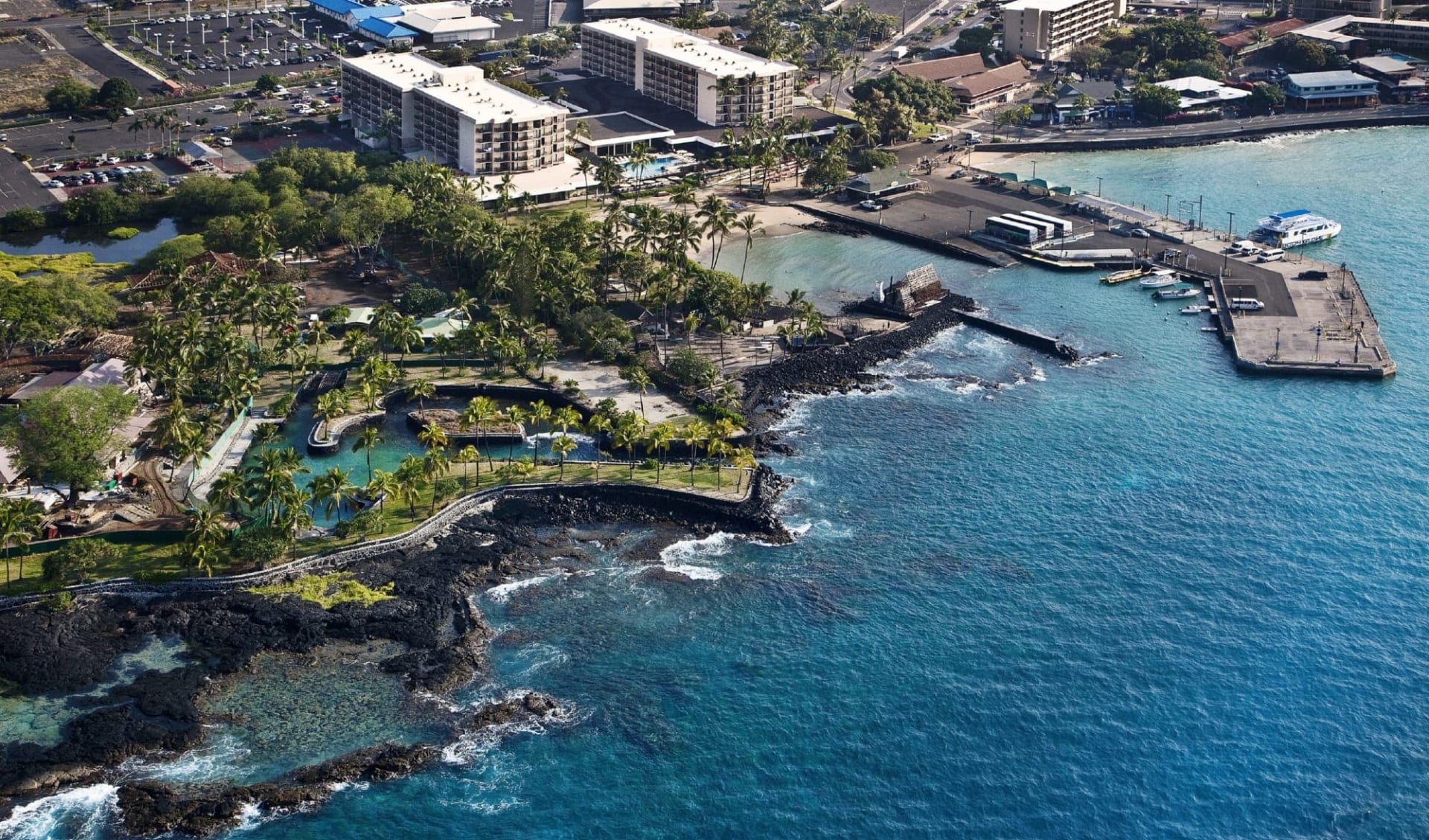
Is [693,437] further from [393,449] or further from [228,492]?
[228,492]

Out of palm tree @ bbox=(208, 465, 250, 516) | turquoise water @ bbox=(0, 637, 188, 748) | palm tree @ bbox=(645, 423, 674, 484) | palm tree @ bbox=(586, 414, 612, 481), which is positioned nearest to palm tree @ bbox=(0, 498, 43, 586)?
palm tree @ bbox=(208, 465, 250, 516)

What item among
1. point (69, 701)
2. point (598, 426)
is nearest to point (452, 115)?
point (598, 426)

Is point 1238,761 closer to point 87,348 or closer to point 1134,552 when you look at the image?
point 1134,552

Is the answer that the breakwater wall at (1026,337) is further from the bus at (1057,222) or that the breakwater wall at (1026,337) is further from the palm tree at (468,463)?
the palm tree at (468,463)

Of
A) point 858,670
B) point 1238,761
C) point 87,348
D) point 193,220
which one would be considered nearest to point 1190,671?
point 1238,761

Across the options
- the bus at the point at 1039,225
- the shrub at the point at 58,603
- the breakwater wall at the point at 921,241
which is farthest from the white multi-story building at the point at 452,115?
the shrub at the point at 58,603
